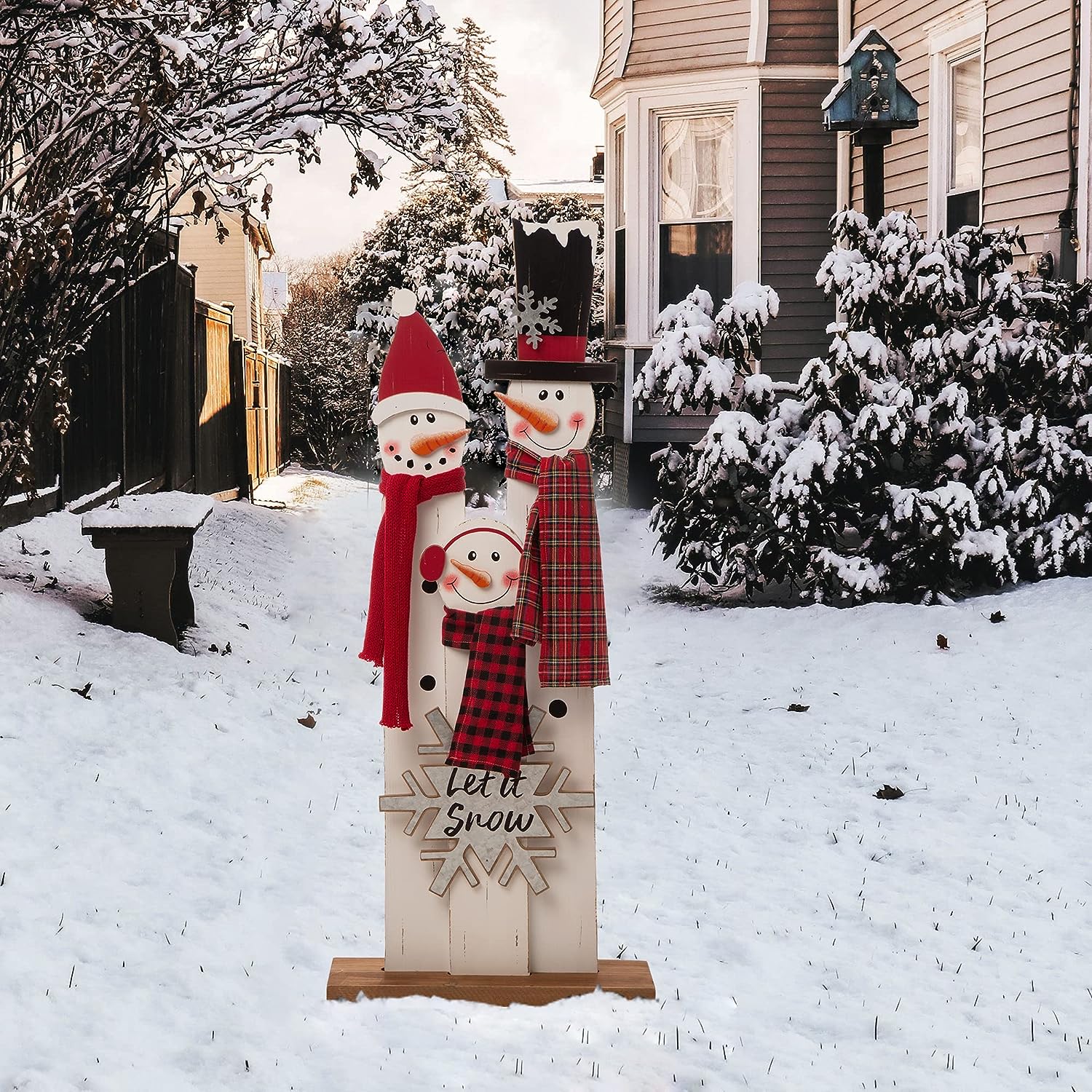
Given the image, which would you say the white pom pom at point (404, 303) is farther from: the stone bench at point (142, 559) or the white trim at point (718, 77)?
the white trim at point (718, 77)

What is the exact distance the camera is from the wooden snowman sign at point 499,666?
358 cm

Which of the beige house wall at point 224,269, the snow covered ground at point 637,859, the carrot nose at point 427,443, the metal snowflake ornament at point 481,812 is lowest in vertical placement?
the snow covered ground at point 637,859

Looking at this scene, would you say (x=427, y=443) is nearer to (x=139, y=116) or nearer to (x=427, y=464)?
(x=427, y=464)

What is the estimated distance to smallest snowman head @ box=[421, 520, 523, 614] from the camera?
3.61m

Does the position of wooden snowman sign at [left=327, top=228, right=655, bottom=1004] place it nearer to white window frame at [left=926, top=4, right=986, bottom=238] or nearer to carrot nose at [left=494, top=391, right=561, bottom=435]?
carrot nose at [left=494, top=391, right=561, bottom=435]

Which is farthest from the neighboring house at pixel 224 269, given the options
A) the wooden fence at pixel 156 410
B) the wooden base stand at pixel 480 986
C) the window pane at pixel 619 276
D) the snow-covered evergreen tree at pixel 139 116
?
the wooden base stand at pixel 480 986

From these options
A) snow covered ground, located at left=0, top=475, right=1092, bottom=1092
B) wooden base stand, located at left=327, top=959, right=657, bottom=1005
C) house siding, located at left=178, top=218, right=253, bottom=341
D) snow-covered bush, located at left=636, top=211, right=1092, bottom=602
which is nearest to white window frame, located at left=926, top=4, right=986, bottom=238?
snow-covered bush, located at left=636, top=211, right=1092, bottom=602

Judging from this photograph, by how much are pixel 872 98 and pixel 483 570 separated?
7.46 meters

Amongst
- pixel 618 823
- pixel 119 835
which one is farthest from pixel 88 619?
pixel 618 823

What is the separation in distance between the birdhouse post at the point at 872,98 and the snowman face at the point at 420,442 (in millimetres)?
6965

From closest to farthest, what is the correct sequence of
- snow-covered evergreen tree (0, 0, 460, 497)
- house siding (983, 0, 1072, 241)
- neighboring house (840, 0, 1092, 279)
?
snow-covered evergreen tree (0, 0, 460, 497)
neighboring house (840, 0, 1092, 279)
house siding (983, 0, 1072, 241)

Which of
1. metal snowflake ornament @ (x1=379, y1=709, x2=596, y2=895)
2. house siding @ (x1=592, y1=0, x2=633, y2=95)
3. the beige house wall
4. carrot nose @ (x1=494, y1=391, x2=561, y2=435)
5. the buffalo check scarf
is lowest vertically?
metal snowflake ornament @ (x1=379, y1=709, x2=596, y2=895)

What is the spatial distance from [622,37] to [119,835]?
12.2 m

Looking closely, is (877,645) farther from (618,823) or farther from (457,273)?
(457,273)
